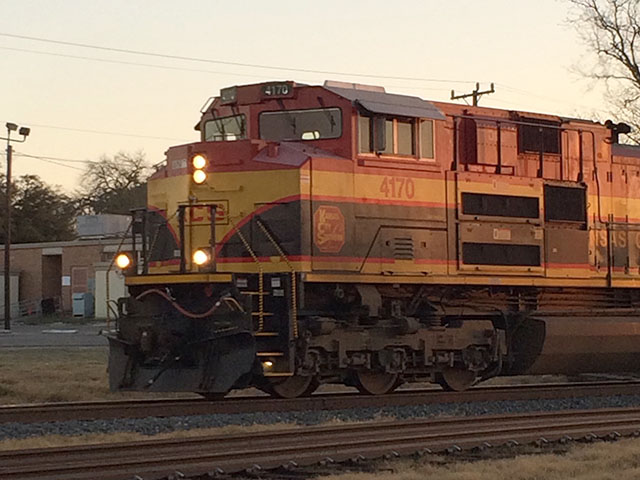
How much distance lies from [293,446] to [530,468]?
217 cm

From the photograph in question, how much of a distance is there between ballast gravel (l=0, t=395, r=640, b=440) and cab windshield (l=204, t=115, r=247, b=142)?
13.4 feet

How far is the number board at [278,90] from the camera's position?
14656 millimetres

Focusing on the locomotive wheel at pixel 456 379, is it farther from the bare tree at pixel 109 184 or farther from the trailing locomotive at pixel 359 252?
the bare tree at pixel 109 184

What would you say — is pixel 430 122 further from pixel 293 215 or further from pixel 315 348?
pixel 315 348

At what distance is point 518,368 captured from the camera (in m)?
16.1

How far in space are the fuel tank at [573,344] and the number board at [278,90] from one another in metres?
5.05

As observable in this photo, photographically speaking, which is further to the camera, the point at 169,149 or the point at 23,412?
the point at 169,149

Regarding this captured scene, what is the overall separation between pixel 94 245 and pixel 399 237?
150ft

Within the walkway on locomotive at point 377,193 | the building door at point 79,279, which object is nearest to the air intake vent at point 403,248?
the walkway on locomotive at point 377,193

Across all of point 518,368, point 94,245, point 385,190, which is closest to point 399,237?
point 385,190

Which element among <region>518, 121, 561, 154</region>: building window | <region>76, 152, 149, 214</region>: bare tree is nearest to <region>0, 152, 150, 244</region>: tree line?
<region>76, 152, 149, 214</region>: bare tree

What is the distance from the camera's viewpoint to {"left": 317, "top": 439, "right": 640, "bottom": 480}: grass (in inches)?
341

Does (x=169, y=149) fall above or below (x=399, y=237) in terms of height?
above

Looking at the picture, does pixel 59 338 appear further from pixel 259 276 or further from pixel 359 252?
pixel 259 276
